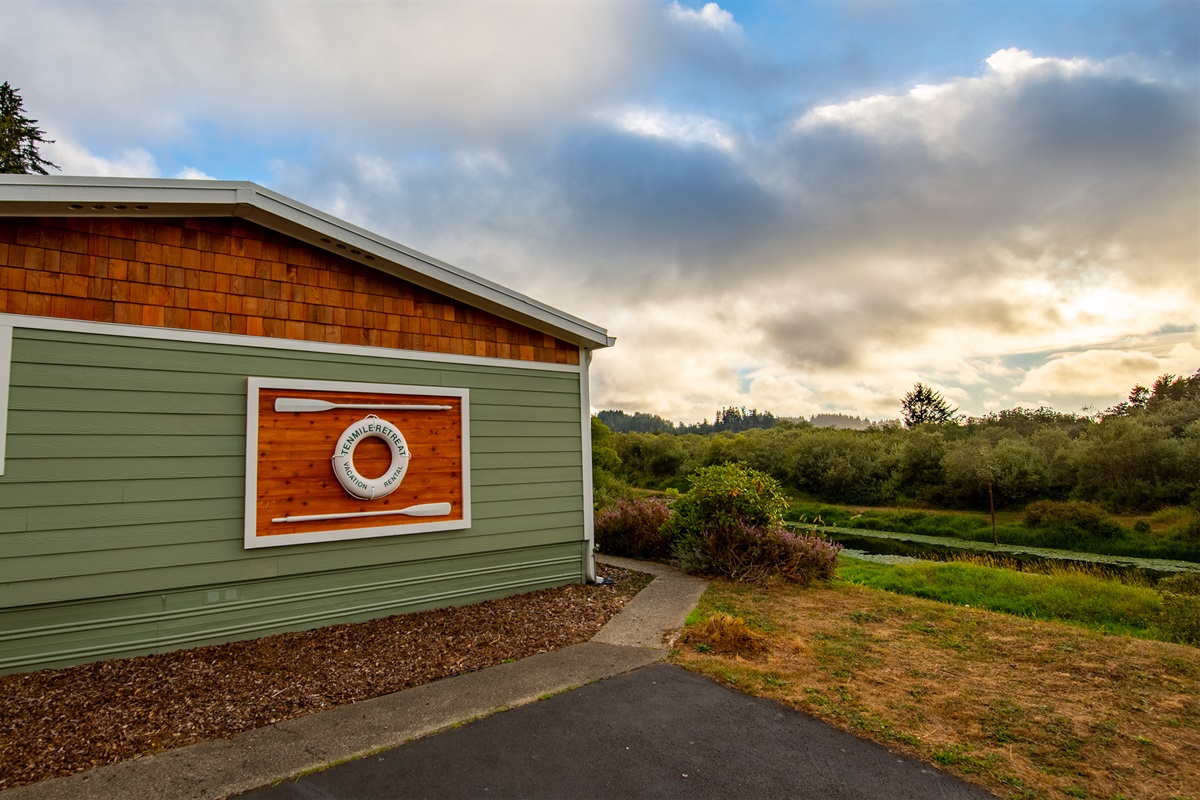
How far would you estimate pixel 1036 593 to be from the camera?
28.5 feet

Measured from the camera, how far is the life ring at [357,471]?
536 centimetres

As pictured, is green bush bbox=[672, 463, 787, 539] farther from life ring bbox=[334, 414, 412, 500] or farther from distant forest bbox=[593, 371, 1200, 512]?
distant forest bbox=[593, 371, 1200, 512]

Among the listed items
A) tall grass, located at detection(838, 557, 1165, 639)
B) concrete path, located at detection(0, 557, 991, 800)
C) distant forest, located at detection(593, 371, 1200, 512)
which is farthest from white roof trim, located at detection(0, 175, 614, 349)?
distant forest, located at detection(593, 371, 1200, 512)

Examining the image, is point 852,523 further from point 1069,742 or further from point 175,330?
point 175,330

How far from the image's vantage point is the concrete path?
8.97 ft

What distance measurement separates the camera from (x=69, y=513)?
13.9 ft

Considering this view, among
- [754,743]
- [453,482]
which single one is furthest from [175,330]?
[754,743]

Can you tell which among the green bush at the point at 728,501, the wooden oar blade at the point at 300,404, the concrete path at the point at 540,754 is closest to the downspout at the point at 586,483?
the green bush at the point at 728,501

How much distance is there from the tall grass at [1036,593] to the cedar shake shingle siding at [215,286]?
6.94 meters

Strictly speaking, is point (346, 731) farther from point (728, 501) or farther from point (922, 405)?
point (922, 405)

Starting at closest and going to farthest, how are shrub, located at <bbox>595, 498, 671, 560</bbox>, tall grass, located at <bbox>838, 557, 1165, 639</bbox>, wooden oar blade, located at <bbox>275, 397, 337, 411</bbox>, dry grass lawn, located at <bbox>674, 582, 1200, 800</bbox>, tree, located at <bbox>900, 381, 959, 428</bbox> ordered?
dry grass lawn, located at <bbox>674, 582, 1200, 800</bbox>, wooden oar blade, located at <bbox>275, 397, 337, 411</bbox>, tall grass, located at <bbox>838, 557, 1165, 639</bbox>, shrub, located at <bbox>595, 498, 671, 560</bbox>, tree, located at <bbox>900, 381, 959, 428</bbox>

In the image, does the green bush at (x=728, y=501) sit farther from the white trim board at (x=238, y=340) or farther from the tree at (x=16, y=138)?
the tree at (x=16, y=138)

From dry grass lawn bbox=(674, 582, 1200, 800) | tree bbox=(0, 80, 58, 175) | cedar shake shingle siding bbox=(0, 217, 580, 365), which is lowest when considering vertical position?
dry grass lawn bbox=(674, 582, 1200, 800)

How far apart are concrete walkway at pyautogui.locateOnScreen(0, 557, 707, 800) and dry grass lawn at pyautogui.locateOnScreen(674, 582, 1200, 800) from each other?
2.33 feet
